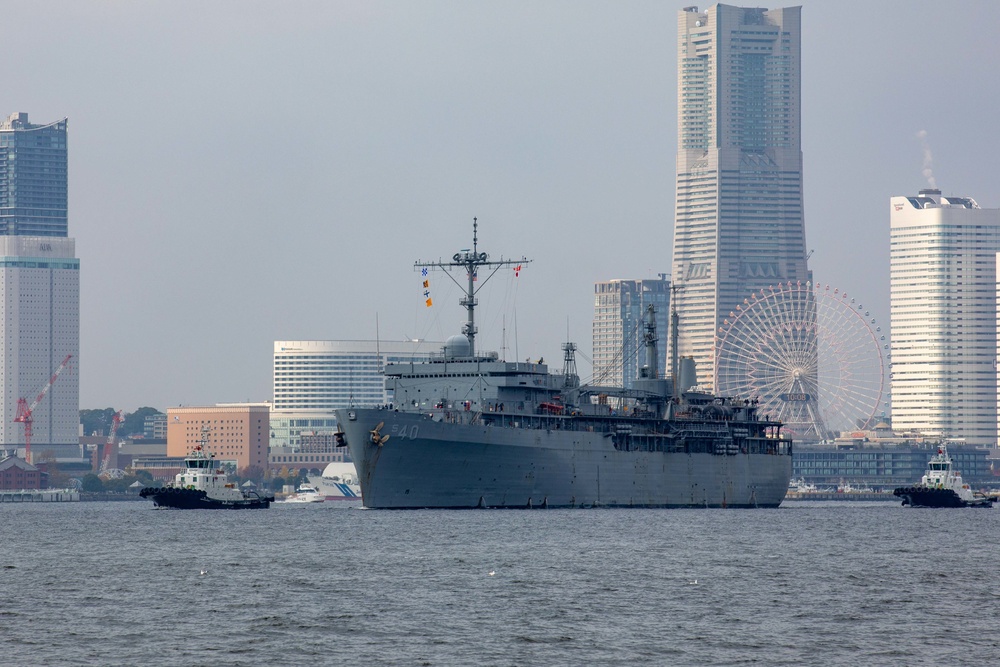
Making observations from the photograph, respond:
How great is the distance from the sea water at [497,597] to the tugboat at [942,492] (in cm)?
5262

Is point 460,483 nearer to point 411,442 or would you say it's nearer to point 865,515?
point 411,442

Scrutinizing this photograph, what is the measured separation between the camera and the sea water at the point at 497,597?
1855 inches

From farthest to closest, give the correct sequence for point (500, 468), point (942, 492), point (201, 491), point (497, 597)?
point (942, 492)
point (201, 491)
point (500, 468)
point (497, 597)

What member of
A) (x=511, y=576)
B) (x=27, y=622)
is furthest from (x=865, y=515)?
(x=27, y=622)

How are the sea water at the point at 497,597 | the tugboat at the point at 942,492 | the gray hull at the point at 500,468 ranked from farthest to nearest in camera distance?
the tugboat at the point at 942,492 → the gray hull at the point at 500,468 → the sea water at the point at 497,597

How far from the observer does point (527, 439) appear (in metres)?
112

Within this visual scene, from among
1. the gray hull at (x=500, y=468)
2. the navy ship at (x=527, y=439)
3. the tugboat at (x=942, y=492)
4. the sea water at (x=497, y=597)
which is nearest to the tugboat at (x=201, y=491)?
the navy ship at (x=527, y=439)

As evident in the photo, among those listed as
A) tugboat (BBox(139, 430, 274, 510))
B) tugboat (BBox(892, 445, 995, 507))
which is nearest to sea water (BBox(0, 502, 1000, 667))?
tugboat (BBox(139, 430, 274, 510))

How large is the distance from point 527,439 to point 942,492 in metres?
49.8

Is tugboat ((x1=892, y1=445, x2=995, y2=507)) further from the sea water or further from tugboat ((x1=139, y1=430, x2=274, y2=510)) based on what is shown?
tugboat ((x1=139, y1=430, x2=274, y2=510))

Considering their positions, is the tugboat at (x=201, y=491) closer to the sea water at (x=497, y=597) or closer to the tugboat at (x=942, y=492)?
the sea water at (x=497, y=597)

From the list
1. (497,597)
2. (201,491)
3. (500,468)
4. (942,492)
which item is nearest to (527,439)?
(500,468)

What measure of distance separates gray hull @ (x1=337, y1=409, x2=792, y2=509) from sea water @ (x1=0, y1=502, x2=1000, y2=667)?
12.3 metres

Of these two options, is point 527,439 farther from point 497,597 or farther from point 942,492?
point 497,597
